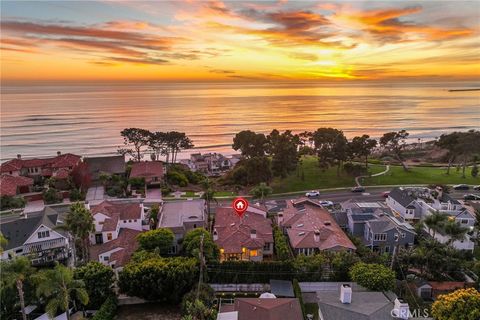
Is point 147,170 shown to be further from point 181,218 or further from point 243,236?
point 243,236

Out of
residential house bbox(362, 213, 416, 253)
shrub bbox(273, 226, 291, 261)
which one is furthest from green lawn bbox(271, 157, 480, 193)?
residential house bbox(362, 213, 416, 253)

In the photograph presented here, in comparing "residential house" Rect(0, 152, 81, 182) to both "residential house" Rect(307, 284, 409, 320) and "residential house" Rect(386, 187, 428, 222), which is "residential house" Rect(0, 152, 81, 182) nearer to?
"residential house" Rect(307, 284, 409, 320)

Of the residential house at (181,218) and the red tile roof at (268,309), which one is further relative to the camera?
the residential house at (181,218)

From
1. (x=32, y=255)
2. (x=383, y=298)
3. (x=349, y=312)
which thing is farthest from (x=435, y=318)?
(x=32, y=255)

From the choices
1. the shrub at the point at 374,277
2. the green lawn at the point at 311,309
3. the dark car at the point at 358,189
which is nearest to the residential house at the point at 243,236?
the green lawn at the point at 311,309

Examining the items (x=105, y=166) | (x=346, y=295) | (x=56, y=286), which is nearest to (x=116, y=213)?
(x=56, y=286)

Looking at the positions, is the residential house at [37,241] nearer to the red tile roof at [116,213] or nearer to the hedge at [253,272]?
the red tile roof at [116,213]

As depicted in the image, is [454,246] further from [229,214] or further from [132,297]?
[132,297]

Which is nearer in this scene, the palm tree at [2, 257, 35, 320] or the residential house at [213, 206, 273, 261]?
the palm tree at [2, 257, 35, 320]
